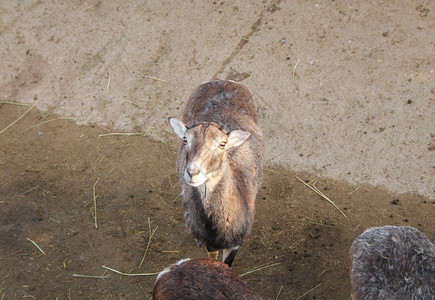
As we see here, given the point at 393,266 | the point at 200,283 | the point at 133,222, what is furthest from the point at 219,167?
the point at 133,222

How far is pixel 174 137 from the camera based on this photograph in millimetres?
8578

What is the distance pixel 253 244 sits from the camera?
6906 mm

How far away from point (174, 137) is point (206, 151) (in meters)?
3.69

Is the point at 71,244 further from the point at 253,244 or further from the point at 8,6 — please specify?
the point at 8,6

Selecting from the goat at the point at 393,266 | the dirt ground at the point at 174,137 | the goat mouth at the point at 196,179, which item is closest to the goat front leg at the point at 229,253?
the dirt ground at the point at 174,137

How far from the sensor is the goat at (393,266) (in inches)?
190

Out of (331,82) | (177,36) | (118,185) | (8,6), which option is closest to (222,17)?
(177,36)

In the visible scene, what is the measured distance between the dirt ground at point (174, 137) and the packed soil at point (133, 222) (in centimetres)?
2

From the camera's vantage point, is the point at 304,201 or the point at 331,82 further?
the point at 331,82

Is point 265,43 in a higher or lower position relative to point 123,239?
higher

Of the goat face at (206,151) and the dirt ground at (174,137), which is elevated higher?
the goat face at (206,151)

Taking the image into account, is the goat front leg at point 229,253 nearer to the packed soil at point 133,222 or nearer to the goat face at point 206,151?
the packed soil at point 133,222

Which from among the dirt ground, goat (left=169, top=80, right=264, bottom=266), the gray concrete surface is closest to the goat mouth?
goat (left=169, top=80, right=264, bottom=266)

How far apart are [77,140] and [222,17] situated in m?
4.17
